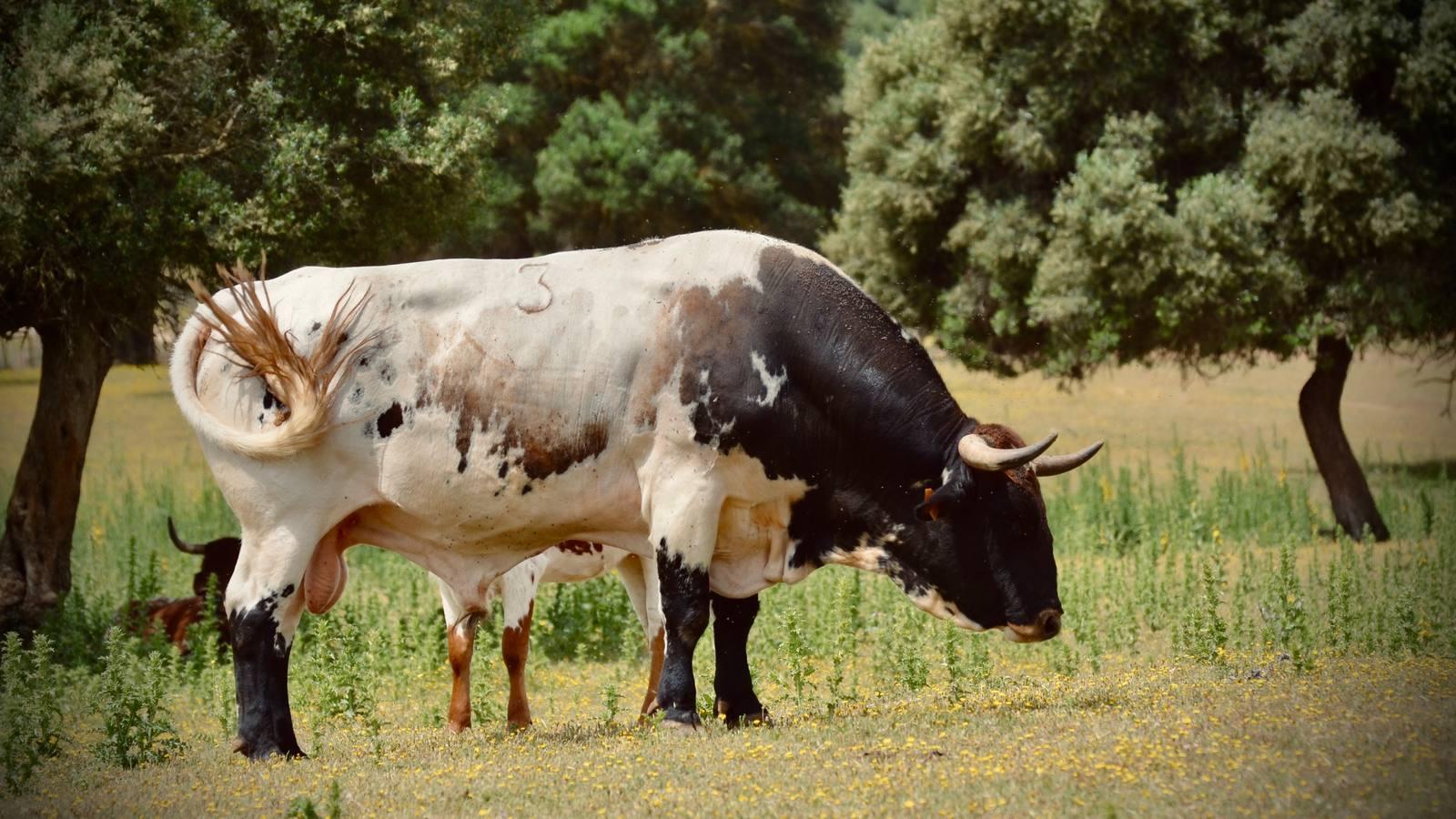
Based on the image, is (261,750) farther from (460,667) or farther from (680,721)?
(680,721)

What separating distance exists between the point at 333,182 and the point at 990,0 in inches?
335

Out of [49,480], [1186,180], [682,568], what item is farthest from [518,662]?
[1186,180]

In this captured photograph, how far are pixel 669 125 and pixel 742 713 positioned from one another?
2645cm

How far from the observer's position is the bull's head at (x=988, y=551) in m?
8.33

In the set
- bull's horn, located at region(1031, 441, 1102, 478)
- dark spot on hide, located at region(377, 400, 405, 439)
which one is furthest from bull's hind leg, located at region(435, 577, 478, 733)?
bull's horn, located at region(1031, 441, 1102, 478)

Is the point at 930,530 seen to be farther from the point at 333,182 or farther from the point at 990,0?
the point at 990,0

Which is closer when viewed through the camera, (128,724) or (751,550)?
(128,724)

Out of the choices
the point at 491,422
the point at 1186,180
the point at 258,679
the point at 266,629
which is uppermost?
the point at 1186,180

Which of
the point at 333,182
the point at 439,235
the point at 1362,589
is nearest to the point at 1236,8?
the point at 1362,589

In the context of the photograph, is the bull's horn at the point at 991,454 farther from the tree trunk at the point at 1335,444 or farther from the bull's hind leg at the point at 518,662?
the tree trunk at the point at 1335,444

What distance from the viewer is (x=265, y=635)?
8180 mm

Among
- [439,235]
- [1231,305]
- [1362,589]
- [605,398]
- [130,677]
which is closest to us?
[605,398]

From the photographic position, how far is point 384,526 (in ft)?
28.0

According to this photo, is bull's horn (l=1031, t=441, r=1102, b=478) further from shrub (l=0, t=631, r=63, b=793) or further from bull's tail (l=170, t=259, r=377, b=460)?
shrub (l=0, t=631, r=63, b=793)
